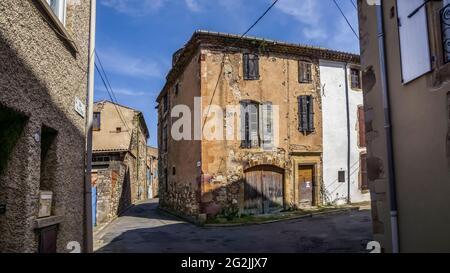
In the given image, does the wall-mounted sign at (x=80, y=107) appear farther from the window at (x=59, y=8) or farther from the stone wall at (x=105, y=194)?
the stone wall at (x=105, y=194)

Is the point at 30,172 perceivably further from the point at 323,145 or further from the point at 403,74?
the point at 323,145

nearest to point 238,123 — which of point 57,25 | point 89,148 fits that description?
point 89,148

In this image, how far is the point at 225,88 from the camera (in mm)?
14695

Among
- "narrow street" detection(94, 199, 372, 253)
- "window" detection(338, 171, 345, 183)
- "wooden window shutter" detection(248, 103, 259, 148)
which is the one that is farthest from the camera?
"window" detection(338, 171, 345, 183)

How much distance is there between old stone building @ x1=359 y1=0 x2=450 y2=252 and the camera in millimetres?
4012

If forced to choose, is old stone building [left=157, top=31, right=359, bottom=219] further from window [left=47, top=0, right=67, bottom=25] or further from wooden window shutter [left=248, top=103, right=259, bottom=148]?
window [left=47, top=0, right=67, bottom=25]

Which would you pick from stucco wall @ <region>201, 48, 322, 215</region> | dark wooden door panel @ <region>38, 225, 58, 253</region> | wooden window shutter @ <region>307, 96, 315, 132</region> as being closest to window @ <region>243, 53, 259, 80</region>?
stucco wall @ <region>201, 48, 322, 215</region>

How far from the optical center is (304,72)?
16328 millimetres

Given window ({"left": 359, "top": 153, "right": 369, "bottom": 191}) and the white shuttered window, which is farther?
window ({"left": 359, "top": 153, "right": 369, "bottom": 191})

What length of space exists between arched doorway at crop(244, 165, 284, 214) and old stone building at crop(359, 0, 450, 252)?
9499 millimetres

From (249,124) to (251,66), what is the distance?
250cm

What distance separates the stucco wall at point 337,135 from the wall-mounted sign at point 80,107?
12.3 meters

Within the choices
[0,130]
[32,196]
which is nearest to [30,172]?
[32,196]

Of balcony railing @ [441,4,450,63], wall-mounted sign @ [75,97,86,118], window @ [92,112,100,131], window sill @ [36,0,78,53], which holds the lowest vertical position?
wall-mounted sign @ [75,97,86,118]
